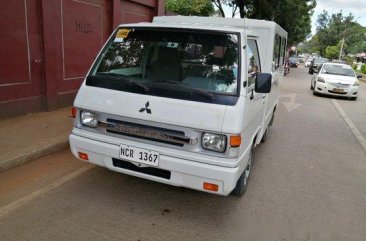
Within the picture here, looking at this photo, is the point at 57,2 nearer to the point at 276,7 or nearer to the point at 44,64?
the point at 44,64

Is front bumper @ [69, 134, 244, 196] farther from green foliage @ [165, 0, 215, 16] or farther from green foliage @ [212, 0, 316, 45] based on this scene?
green foliage @ [212, 0, 316, 45]

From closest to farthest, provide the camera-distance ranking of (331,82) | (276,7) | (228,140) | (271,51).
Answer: (228,140), (271,51), (331,82), (276,7)

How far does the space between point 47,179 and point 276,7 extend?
2688 centimetres

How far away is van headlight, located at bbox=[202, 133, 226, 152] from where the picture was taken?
3.35 meters

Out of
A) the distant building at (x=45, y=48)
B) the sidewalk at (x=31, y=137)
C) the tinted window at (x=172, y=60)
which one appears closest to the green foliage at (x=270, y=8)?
the distant building at (x=45, y=48)

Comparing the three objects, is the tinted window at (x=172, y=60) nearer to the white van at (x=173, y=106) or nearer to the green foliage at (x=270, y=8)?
the white van at (x=173, y=106)

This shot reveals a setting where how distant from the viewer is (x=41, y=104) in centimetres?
729

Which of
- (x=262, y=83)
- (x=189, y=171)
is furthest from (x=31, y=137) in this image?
(x=262, y=83)

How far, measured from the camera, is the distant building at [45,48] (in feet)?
21.1

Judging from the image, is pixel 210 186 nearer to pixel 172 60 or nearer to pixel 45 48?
pixel 172 60

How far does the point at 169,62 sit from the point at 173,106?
2.49ft

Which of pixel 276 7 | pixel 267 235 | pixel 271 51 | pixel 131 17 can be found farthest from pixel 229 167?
pixel 276 7

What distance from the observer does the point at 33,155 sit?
4988 mm

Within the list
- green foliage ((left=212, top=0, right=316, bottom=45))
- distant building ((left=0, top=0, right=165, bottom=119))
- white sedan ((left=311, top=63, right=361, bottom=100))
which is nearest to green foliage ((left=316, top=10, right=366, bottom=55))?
green foliage ((left=212, top=0, right=316, bottom=45))
